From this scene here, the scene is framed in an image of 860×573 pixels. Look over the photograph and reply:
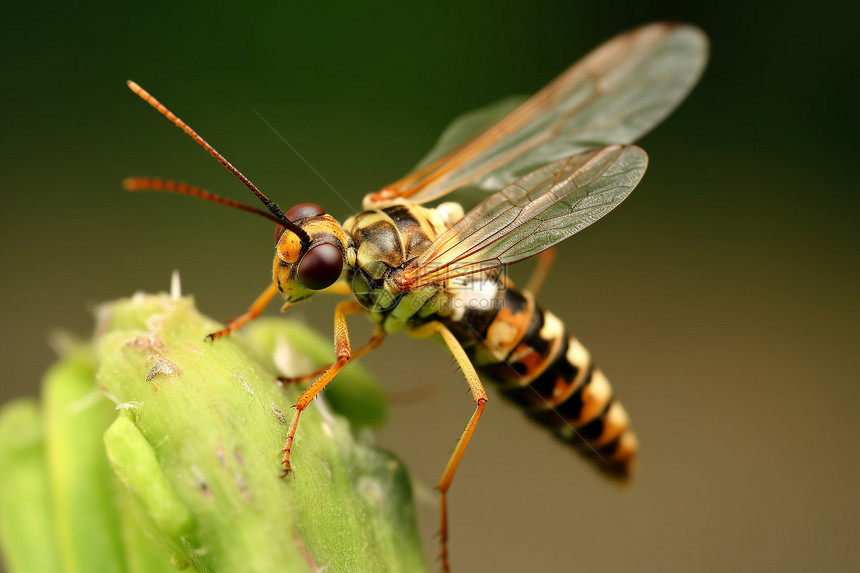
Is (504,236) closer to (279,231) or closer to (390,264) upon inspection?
(390,264)

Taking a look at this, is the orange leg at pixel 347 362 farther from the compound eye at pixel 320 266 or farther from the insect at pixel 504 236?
the compound eye at pixel 320 266

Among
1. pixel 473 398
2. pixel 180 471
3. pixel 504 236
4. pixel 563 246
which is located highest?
pixel 563 246

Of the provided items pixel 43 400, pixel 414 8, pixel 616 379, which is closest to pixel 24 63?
pixel 414 8

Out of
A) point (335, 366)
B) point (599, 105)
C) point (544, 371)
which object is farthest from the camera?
point (599, 105)

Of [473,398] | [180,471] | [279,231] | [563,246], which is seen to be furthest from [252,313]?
[563,246]

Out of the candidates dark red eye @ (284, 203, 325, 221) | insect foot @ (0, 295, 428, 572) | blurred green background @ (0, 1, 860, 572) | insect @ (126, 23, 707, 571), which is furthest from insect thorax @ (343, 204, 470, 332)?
blurred green background @ (0, 1, 860, 572)

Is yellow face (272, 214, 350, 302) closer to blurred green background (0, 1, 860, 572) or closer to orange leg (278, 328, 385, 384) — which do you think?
orange leg (278, 328, 385, 384)
